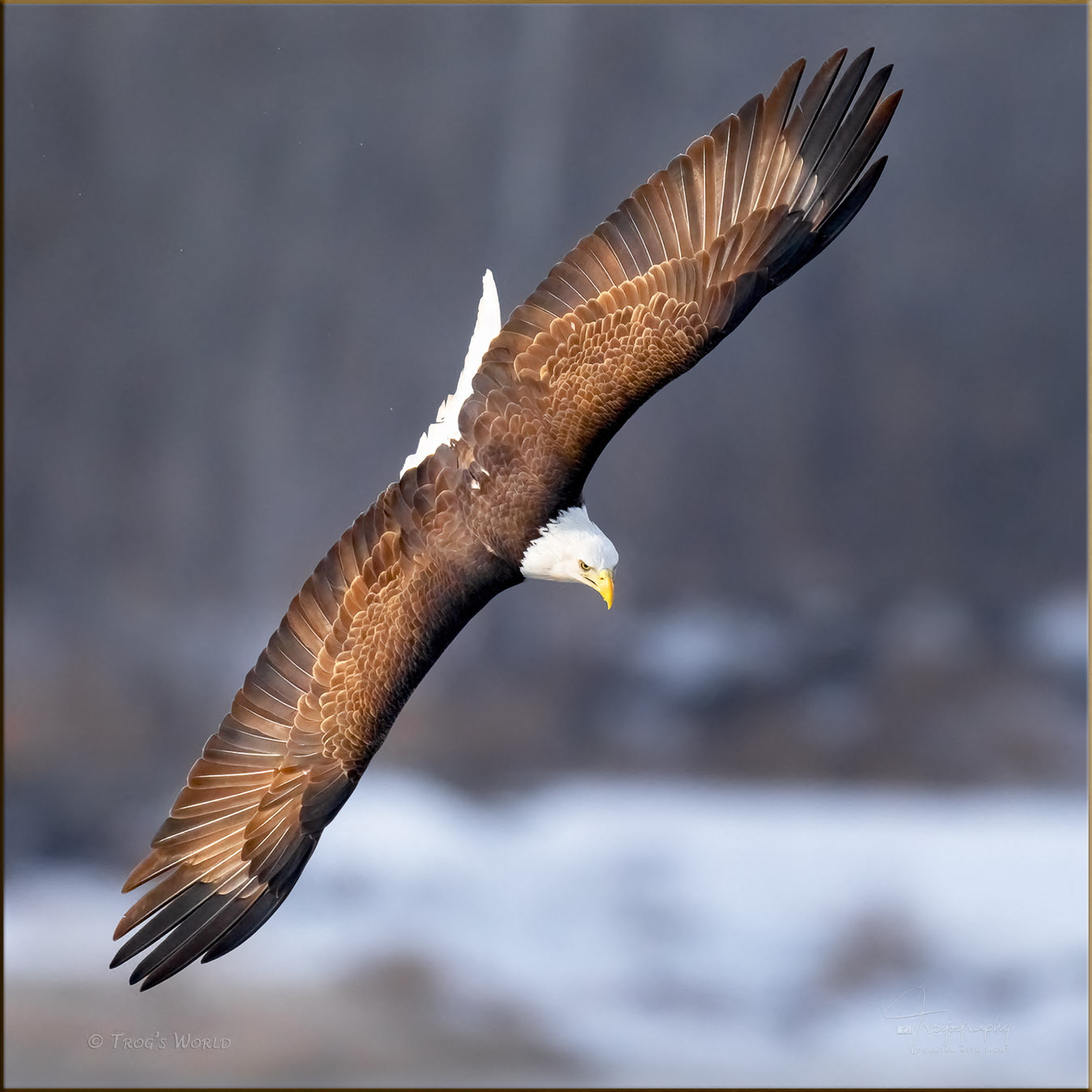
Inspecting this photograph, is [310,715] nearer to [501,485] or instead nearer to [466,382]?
[501,485]

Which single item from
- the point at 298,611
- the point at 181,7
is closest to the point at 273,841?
the point at 298,611

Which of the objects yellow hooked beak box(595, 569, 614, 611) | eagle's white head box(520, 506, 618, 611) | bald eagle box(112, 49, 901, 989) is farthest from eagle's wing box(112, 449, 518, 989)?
yellow hooked beak box(595, 569, 614, 611)

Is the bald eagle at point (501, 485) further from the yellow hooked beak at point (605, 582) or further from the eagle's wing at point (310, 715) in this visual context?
the yellow hooked beak at point (605, 582)

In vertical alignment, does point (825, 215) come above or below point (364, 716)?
above

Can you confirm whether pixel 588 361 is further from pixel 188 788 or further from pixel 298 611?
pixel 188 788

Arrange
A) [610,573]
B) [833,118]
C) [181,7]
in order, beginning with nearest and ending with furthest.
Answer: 1. [833,118]
2. [610,573]
3. [181,7]

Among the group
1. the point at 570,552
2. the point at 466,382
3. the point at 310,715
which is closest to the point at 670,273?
the point at 466,382

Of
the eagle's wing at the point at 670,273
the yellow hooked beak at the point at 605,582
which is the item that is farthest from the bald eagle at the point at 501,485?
the yellow hooked beak at the point at 605,582
